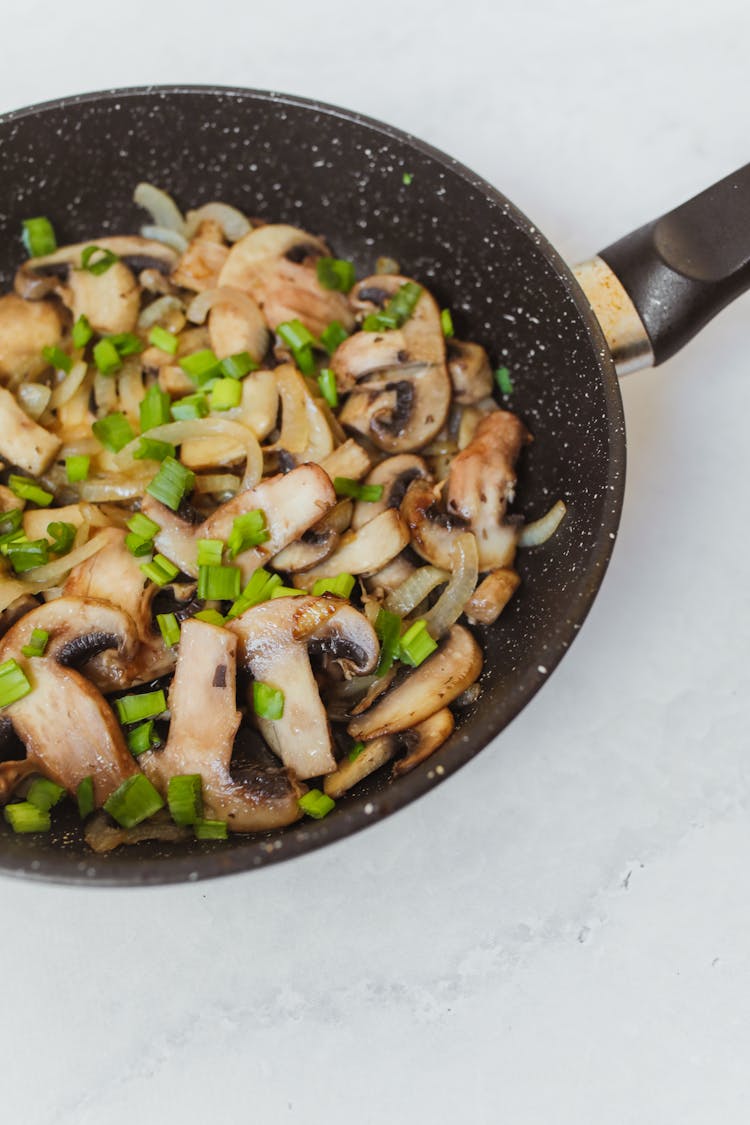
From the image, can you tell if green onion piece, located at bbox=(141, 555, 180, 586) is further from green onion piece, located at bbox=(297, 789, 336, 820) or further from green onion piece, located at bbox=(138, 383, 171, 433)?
green onion piece, located at bbox=(297, 789, 336, 820)

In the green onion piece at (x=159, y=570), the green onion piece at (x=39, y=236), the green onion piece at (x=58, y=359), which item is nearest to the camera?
the green onion piece at (x=159, y=570)

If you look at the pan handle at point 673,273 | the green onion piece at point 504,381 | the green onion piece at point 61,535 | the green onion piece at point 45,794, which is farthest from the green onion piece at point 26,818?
the pan handle at point 673,273

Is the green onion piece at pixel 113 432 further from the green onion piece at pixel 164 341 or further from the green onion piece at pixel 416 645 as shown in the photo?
the green onion piece at pixel 416 645

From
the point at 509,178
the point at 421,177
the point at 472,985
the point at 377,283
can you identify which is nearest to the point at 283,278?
the point at 377,283

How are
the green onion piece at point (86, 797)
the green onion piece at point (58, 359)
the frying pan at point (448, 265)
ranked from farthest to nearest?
1. the green onion piece at point (58, 359)
2. the green onion piece at point (86, 797)
3. the frying pan at point (448, 265)

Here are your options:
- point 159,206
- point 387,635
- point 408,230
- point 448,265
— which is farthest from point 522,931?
point 159,206

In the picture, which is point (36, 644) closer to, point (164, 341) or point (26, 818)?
point (26, 818)

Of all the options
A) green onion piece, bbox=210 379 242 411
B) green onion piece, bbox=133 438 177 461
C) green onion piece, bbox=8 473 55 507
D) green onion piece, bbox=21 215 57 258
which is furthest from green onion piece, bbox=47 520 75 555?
green onion piece, bbox=21 215 57 258

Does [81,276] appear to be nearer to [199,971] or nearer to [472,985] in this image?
[199,971]
